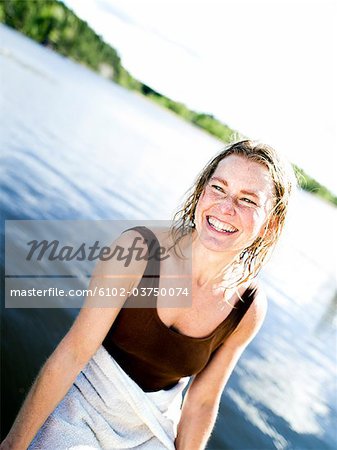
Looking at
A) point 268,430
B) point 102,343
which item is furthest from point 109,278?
point 268,430

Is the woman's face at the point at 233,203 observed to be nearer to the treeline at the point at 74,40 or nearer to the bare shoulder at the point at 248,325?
the bare shoulder at the point at 248,325

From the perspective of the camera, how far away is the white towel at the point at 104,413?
6.20 feet

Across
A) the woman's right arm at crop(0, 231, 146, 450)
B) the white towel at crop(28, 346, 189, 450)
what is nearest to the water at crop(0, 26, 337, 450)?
the woman's right arm at crop(0, 231, 146, 450)

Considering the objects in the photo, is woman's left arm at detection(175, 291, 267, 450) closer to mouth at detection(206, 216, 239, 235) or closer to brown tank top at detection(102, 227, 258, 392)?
brown tank top at detection(102, 227, 258, 392)

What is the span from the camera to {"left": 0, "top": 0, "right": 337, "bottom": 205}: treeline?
250 ft

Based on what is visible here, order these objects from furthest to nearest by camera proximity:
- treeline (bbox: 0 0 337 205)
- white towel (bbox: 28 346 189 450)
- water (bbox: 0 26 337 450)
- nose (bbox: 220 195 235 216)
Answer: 1. treeline (bbox: 0 0 337 205)
2. water (bbox: 0 26 337 450)
3. nose (bbox: 220 195 235 216)
4. white towel (bbox: 28 346 189 450)

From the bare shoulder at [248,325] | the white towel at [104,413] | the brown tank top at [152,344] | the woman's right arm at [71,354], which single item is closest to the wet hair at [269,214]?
the bare shoulder at [248,325]

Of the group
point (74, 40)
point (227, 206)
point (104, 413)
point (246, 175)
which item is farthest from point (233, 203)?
point (74, 40)

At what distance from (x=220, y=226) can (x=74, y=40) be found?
107005mm

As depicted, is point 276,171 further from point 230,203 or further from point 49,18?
point 49,18

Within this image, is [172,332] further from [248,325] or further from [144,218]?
[144,218]

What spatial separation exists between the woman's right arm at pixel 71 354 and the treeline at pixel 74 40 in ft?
220

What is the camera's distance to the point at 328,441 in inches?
201

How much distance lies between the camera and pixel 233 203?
2061 millimetres
